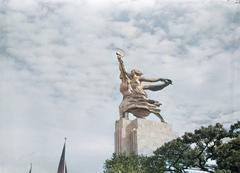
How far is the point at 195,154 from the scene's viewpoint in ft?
97.4

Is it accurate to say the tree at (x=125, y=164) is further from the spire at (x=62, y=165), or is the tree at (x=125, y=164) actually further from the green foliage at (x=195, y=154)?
the spire at (x=62, y=165)

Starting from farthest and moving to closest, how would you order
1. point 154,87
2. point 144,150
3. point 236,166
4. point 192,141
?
point 154,87 → point 144,150 → point 192,141 → point 236,166

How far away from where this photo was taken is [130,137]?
116 ft

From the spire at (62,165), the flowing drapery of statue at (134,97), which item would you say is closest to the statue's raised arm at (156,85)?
the flowing drapery of statue at (134,97)

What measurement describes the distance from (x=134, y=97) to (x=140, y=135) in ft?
10.1

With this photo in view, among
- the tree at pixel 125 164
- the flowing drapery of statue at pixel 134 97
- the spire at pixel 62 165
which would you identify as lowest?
the tree at pixel 125 164

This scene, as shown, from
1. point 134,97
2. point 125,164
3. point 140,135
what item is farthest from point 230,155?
point 134,97

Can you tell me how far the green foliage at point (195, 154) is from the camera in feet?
92.3

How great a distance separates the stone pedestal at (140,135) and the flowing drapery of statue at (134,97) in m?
0.88

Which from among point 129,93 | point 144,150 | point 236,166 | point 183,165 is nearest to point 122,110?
point 129,93

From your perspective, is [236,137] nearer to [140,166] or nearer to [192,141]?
[192,141]

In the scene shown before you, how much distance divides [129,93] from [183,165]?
8490 mm

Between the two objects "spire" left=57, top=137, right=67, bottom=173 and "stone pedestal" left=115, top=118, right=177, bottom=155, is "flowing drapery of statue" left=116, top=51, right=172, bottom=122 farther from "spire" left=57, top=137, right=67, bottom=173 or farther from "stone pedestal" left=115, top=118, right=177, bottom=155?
"spire" left=57, top=137, right=67, bottom=173

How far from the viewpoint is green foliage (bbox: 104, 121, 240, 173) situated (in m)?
28.1
